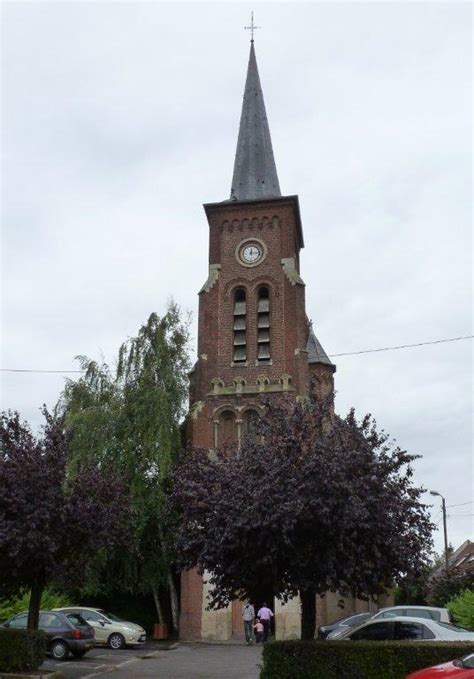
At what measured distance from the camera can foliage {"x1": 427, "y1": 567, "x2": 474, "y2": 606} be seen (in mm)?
32019

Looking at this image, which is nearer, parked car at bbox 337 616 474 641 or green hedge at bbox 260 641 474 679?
green hedge at bbox 260 641 474 679

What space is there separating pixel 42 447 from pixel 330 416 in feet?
22.0

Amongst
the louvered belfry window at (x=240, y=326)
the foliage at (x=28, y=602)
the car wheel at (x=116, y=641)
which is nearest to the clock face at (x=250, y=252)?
the louvered belfry window at (x=240, y=326)

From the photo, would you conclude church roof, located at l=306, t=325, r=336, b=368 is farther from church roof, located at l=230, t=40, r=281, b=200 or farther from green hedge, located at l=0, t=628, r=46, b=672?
green hedge, located at l=0, t=628, r=46, b=672

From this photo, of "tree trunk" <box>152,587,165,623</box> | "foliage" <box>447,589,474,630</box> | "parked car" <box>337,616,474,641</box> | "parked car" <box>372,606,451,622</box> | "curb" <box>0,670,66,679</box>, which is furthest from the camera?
"tree trunk" <box>152,587,165,623</box>

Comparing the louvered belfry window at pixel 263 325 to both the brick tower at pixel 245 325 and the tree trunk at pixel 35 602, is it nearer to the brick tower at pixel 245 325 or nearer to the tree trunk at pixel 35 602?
the brick tower at pixel 245 325

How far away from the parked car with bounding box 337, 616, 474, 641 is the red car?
4112 millimetres

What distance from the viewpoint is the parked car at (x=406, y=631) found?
15711 mm

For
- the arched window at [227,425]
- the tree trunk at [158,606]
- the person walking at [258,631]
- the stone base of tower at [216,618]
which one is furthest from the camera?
the arched window at [227,425]

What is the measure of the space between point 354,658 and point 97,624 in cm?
1425

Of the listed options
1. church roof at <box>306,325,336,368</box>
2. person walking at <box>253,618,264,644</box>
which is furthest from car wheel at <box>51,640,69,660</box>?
church roof at <box>306,325,336,368</box>

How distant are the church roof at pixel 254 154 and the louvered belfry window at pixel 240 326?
5537 millimetres

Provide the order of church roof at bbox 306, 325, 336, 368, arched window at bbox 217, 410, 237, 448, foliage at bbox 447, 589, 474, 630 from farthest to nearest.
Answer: church roof at bbox 306, 325, 336, 368 < arched window at bbox 217, 410, 237, 448 < foliage at bbox 447, 589, 474, 630

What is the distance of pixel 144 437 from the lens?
99.8 feet
